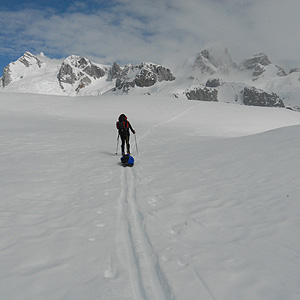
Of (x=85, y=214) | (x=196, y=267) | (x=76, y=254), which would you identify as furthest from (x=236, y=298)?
(x=85, y=214)

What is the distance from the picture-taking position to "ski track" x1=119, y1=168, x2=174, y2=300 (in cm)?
272

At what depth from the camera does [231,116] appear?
36656mm

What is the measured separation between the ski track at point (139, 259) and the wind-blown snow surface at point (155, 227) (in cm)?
2

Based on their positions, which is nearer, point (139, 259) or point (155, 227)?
point (139, 259)

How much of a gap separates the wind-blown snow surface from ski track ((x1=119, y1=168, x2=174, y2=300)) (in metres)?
0.02

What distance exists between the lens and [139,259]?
10.8 feet

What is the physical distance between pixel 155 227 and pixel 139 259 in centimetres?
101

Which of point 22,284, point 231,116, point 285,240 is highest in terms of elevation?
point 231,116

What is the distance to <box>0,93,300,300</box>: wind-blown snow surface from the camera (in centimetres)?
280

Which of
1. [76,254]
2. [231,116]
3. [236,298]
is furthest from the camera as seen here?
[231,116]

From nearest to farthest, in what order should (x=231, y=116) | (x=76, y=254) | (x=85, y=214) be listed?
(x=76, y=254) < (x=85, y=214) < (x=231, y=116)

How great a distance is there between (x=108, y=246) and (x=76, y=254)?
52cm

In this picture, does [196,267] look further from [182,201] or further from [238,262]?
[182,201]

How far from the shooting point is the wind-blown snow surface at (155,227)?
2.80m
